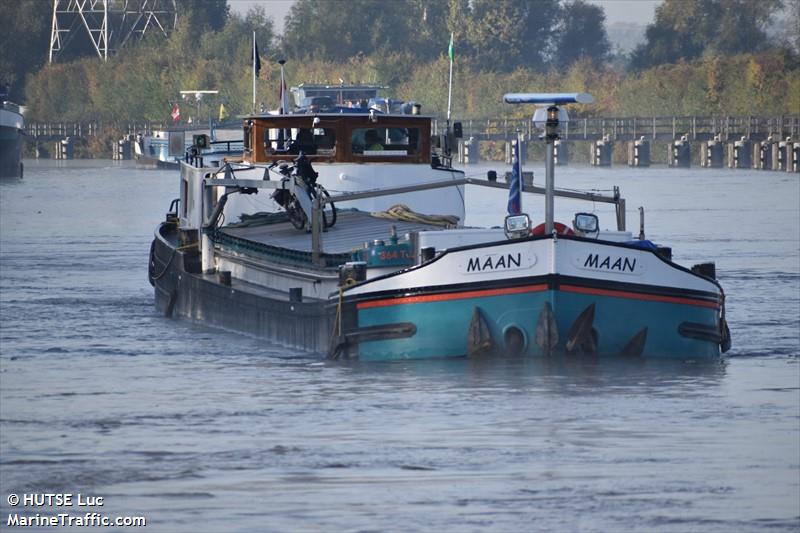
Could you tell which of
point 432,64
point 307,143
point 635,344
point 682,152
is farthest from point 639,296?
point 432,64

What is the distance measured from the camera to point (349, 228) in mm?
30188

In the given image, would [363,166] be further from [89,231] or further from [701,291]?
[89,231]

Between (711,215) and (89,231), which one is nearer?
(89,231)

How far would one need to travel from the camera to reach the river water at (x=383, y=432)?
17.9m

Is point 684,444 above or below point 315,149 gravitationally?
below

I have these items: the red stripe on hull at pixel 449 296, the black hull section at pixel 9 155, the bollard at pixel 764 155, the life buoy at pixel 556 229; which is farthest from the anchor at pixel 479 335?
the bollard at pixel 764 155

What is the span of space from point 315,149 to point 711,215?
2912cm

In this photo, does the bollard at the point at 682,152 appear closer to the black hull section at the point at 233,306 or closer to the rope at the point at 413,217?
the black hull section at the point at 233,306

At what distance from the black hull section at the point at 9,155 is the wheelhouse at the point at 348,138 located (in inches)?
2451

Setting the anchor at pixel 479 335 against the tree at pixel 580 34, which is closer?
the anchor at pixel 479 335

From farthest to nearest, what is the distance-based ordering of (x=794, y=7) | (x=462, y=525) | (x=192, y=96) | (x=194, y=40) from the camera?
1. (x=794, y=7)
2. (x=194, y=40)
3. (x=192, y=96)
4. (x=462, y=525)

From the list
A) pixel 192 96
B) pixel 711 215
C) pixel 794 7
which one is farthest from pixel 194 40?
pixel 711 215

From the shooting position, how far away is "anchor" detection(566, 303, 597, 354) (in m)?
24.6

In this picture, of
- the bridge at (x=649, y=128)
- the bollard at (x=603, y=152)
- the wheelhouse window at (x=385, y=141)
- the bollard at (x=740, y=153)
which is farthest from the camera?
the bollard at (x=603, y=152)
